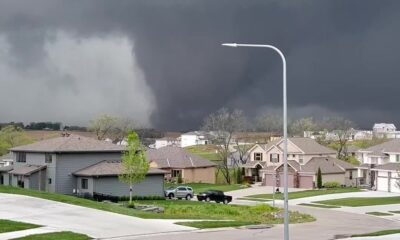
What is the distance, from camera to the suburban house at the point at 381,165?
80750 millimetres

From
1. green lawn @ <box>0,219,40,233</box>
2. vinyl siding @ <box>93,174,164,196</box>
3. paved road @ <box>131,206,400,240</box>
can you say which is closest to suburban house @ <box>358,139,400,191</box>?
paved road @ <box>131,206,400,240</box>

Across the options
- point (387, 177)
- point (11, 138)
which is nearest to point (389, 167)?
point (387, 177)

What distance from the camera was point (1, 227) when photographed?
32438 millimetres

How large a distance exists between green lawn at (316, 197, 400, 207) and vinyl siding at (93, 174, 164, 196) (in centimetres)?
1771

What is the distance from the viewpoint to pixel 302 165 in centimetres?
9162

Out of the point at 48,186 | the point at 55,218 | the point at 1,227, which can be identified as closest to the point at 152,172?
the point at 48,186

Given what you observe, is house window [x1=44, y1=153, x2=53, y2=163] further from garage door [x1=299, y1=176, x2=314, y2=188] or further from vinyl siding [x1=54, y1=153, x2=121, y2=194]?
garage door [x1=299, y1=176, x2=314, y2=188]

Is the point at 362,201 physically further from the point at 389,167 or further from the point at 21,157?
the point at 21,157

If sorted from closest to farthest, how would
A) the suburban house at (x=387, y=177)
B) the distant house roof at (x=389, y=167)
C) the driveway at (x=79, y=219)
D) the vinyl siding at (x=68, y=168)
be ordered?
the driveway at (x=79, y=219) → the vinyl siding at (x=68, y=168) → the distant house roof at (x=389, y=167) → the suburban house at (x=387, y=177)

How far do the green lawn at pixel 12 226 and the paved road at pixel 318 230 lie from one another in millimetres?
6496

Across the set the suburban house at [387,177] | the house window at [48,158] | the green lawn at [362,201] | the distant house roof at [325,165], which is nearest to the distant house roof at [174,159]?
the distant house roof at [325,165]

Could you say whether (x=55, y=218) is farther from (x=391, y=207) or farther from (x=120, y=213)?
Answer: (x=391, y=207)

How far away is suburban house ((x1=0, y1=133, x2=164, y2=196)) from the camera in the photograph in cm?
6272

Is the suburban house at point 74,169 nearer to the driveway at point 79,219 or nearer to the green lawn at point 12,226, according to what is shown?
the driveway at point 79,219
